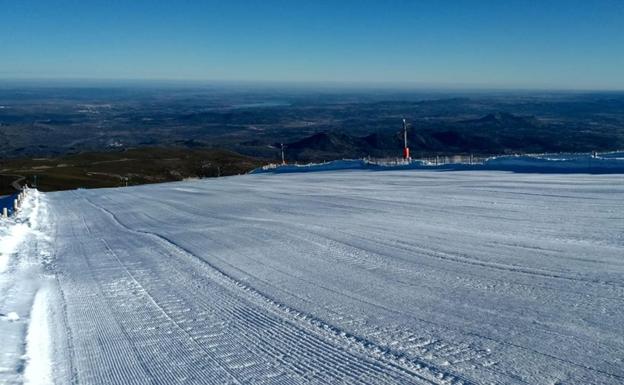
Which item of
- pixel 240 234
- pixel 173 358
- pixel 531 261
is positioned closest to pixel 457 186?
pixel 240 234

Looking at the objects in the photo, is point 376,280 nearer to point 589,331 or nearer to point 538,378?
point 589,331

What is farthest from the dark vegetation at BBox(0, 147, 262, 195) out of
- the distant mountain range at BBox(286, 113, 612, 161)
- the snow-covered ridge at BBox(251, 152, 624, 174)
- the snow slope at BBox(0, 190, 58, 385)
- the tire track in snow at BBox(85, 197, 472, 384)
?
the tire track in snow at BBox(85, 197, 472, 384)

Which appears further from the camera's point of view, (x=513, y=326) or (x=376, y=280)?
(x=376, y=280)

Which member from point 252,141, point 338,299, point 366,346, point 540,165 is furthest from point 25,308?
point 252,141

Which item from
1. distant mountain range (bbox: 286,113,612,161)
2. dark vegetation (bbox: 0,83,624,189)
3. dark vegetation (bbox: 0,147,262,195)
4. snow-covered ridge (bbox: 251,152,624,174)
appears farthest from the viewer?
distant mountain range (bbox: 286,113,612,161)

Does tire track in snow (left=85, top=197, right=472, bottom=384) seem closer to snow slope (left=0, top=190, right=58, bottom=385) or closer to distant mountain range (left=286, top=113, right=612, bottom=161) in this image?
snow slope (left=0, top=190, right=58, bottom=385)

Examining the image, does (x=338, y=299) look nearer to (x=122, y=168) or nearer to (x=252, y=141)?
(x=122, y=168)
